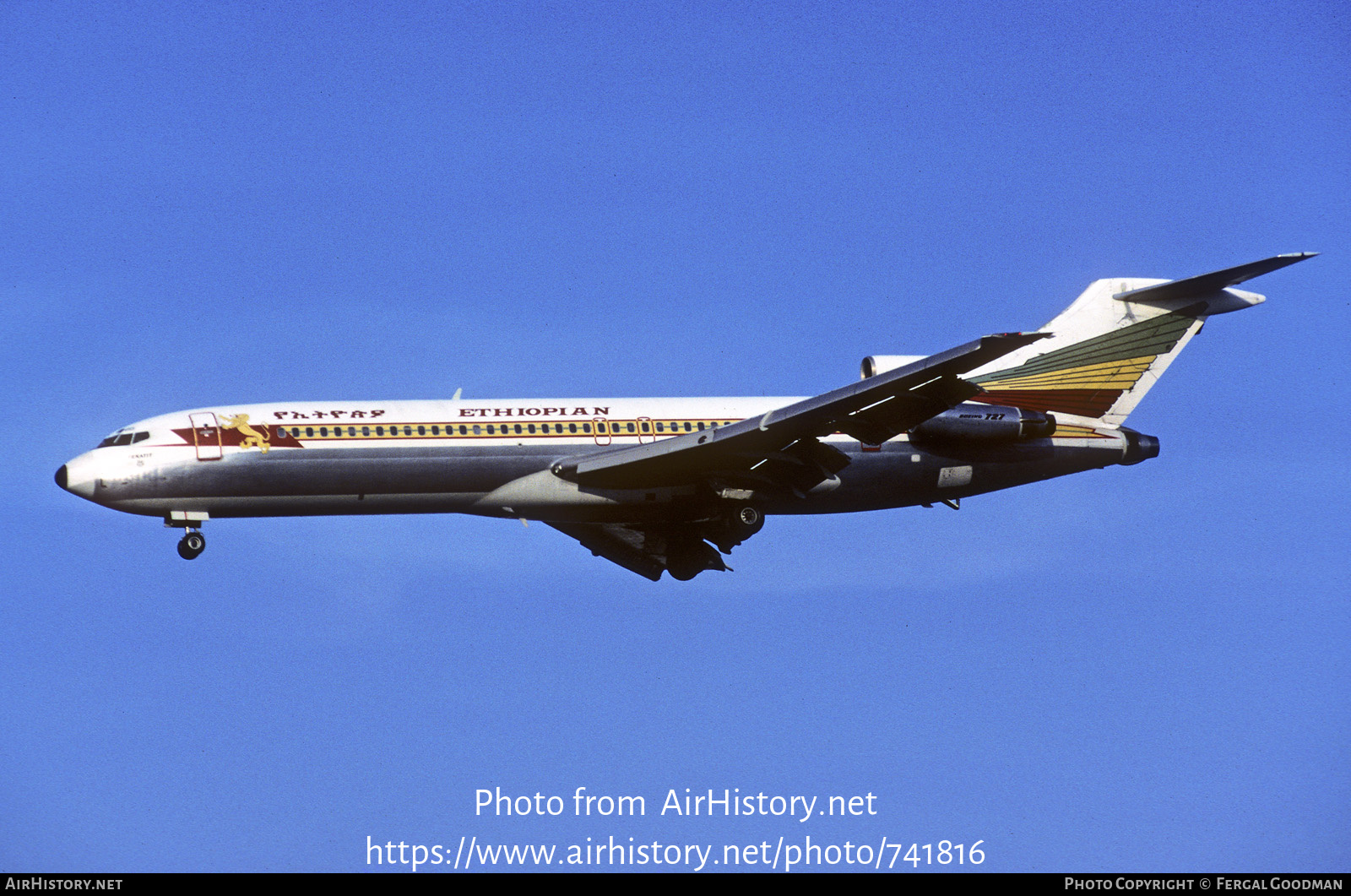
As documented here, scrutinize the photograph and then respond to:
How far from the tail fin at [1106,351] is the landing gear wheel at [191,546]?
1851 cm

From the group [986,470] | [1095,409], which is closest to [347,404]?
[986,470]

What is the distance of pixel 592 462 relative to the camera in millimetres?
36344

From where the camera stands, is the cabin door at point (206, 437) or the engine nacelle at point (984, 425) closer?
the cabin door at point (206, 437)

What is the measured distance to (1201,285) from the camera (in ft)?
125

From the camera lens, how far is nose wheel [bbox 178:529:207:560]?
36.4 m

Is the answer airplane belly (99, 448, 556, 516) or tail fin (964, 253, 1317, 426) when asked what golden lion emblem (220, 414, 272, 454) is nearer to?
airplane belly (99, 448, 556, 516)

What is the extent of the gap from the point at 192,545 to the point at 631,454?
32.9 feet

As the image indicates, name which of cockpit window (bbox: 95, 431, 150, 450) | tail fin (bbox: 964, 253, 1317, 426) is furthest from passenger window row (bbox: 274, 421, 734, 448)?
tail fin (bbox: 964, 253, 1317, 426)

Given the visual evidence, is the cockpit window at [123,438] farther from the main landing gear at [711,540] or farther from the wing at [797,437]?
the main landing gear at [711,540]

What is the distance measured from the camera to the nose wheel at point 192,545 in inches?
1432

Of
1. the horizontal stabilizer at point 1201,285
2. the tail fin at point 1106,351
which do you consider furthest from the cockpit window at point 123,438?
the horizontal stabilizer at point 1201,285

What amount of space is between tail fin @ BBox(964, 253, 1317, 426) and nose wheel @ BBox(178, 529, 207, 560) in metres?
18.5
